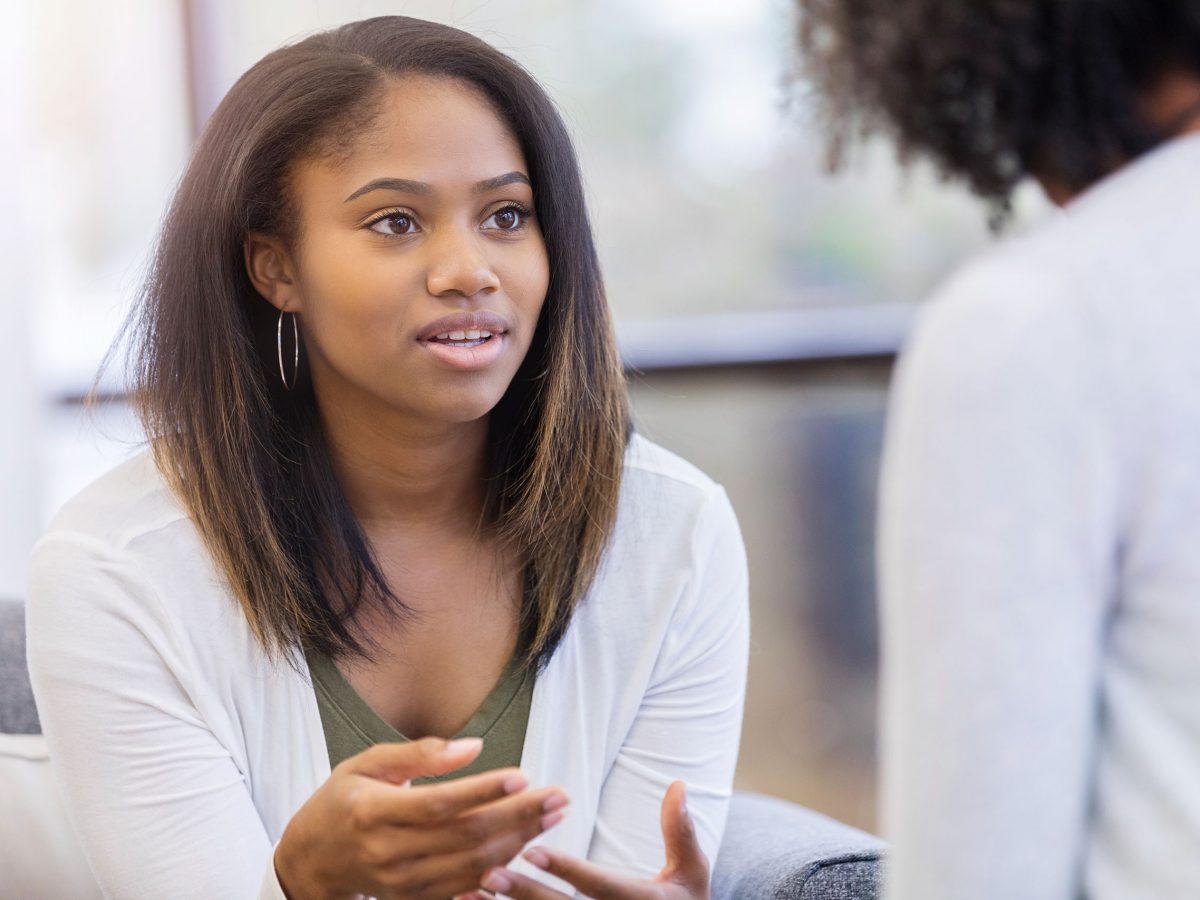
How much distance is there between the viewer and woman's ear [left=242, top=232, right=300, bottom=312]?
1.32 m

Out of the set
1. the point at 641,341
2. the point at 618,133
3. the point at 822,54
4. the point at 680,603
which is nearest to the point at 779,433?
the point at 641,341

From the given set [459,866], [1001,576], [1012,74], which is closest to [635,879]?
[459,866]

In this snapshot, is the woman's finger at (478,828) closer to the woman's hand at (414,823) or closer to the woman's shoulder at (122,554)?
the woman's hand at (414,823)

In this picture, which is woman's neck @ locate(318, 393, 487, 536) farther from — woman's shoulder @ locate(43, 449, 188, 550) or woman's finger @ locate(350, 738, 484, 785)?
woman's finger @ locate(350, 738, 484, 785)

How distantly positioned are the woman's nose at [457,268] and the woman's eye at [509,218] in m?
0.06

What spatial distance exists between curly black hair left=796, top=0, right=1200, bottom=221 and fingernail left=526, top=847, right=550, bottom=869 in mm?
643

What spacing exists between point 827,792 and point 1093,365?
2256mm

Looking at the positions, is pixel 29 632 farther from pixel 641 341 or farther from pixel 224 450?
pixel 641 341

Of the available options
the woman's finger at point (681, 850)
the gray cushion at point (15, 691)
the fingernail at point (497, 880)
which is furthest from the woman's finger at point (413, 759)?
the gray cushion at point (15, 691)

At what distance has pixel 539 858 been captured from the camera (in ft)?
3.64

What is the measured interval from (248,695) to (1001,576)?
0.84 m

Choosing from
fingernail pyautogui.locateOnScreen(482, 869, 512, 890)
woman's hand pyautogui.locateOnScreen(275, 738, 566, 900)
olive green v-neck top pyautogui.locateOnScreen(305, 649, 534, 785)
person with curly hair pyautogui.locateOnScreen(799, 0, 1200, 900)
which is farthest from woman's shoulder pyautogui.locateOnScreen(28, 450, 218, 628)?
person with curly hair pyautogui.locateOnScreen(799, 0, 1200, 900)

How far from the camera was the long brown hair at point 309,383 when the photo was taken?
1.29 meters

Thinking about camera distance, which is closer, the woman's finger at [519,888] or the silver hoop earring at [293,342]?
the woman's finger at [519,888]
